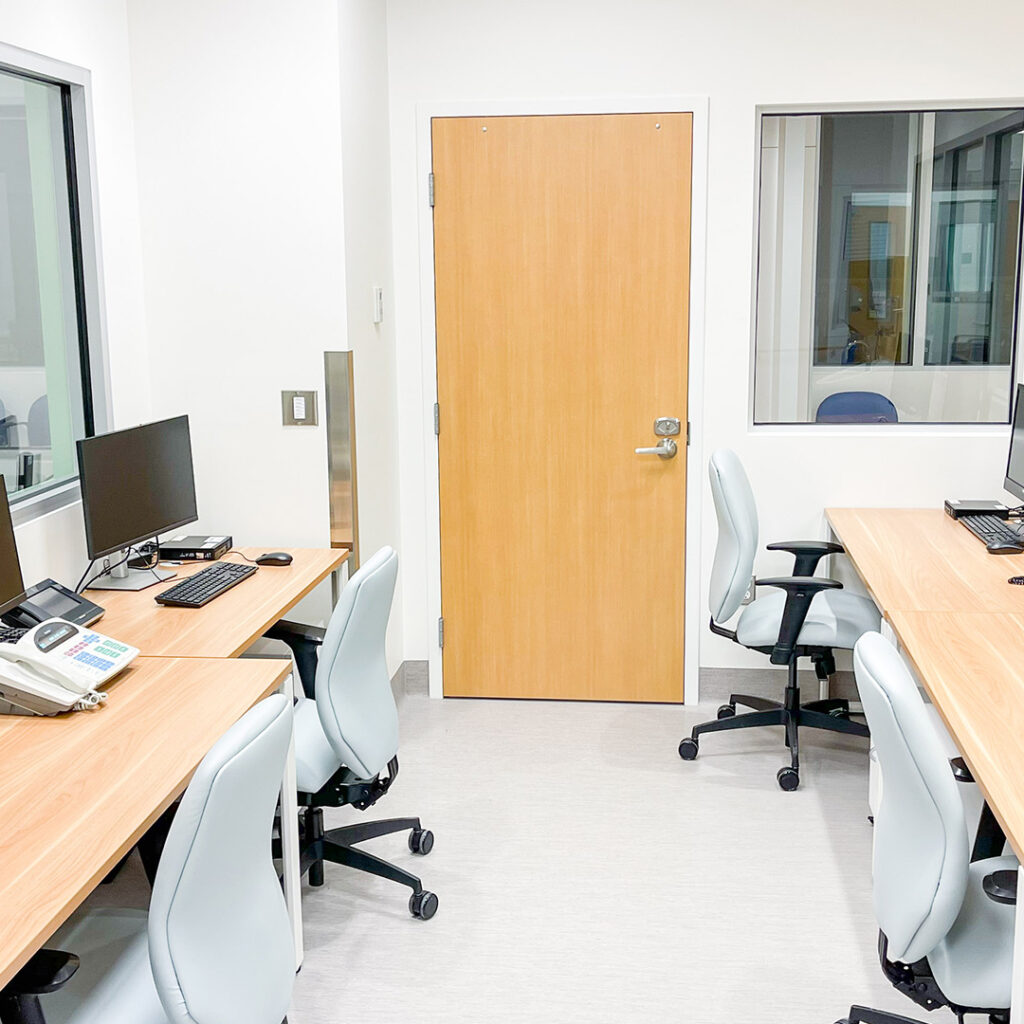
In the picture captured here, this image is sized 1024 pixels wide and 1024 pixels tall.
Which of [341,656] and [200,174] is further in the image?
[200,174]

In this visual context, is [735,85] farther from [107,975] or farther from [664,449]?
[107,975]

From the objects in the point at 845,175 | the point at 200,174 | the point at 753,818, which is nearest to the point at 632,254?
the point at 845,175

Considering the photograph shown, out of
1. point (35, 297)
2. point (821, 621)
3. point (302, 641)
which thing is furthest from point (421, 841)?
point (35, 297)

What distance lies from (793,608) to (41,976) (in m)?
2.51

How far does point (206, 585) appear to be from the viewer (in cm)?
317

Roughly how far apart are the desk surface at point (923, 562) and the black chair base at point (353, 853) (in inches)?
52.1

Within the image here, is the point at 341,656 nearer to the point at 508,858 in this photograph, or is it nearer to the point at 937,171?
the point at 508,858

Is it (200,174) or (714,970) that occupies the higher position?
(200,174)

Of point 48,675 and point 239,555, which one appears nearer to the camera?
point 48,675

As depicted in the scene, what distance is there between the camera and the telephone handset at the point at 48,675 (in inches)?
89.3

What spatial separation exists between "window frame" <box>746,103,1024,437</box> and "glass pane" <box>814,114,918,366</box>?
0.08 metres

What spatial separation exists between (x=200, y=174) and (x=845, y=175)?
2.17 metres

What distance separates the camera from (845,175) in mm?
4098

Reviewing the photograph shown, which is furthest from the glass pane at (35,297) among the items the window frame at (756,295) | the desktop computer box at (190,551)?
the window frame at (756,295)
